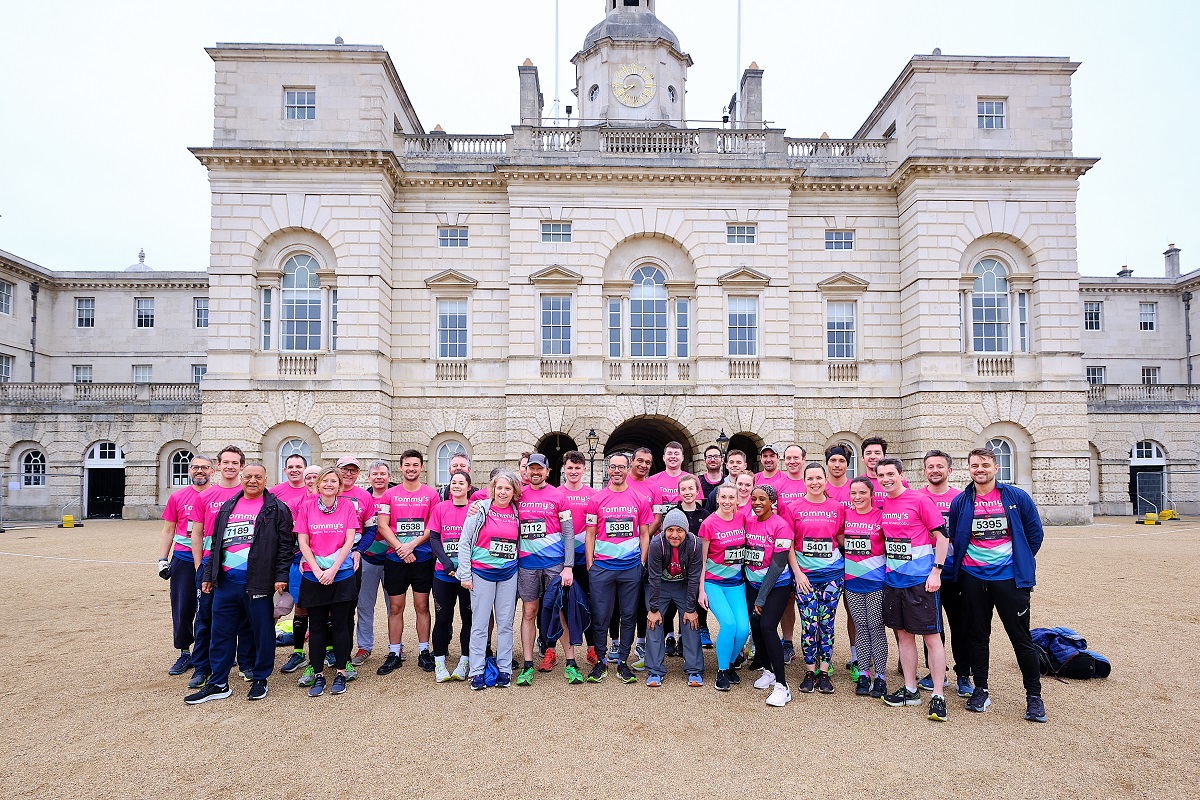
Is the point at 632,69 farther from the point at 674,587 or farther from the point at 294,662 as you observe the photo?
the point at 294,662

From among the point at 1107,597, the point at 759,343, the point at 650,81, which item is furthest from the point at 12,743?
the point at 650,81

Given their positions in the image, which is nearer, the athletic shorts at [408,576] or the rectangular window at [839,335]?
the athletic shorts at [408,576]

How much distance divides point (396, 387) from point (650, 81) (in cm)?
1826

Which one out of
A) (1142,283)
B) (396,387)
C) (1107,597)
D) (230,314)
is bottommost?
(1107,597)

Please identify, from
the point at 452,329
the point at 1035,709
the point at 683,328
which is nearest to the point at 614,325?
the point at 683,328

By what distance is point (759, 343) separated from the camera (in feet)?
71.2

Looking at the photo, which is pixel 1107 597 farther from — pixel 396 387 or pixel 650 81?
pixel 650 81

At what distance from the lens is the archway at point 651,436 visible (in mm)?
22434

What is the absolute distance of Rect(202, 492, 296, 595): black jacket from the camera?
635 centimetres

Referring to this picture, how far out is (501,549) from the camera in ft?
22.7

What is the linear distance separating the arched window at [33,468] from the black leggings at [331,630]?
93.1ft

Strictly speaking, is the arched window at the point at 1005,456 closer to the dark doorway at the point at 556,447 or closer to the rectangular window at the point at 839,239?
the rectangular window at the point at 839,239

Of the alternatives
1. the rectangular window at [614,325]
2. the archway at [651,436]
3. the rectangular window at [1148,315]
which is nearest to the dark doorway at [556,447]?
the archway at [651,436]

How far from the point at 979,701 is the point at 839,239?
747 inches
